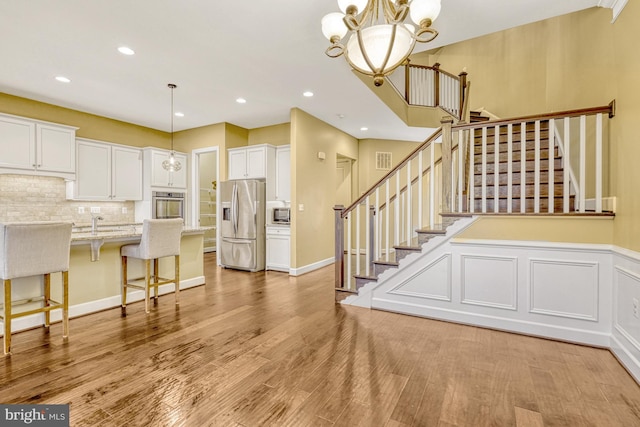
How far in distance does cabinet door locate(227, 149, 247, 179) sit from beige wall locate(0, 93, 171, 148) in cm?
188

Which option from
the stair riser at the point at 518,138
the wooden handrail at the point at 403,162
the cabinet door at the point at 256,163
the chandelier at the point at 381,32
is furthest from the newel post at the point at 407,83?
the chandelier at the point at 381,32

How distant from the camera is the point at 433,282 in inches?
124

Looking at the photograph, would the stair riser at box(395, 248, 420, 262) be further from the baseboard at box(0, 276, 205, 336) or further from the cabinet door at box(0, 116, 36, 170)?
the cabinet door at box(0, 116, 36, 170)

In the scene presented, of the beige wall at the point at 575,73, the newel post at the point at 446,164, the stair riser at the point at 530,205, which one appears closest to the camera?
the beige wall at the point at 575,73

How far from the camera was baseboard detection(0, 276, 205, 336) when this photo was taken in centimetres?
280

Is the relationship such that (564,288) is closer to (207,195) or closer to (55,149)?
(55,149)

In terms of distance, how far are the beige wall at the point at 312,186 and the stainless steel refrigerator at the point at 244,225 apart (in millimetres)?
738

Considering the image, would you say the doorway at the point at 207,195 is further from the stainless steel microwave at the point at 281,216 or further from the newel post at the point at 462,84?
the newel post at the point at 462,84

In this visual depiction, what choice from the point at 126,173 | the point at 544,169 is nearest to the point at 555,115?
the point at 544,169

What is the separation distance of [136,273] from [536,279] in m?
4.37

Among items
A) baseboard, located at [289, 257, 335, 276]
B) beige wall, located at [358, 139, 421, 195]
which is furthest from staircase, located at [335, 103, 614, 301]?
beige wall, located at [358, 139, 421, 195]

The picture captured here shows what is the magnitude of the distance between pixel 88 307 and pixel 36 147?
2.98m

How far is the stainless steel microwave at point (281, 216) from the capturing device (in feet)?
17.7

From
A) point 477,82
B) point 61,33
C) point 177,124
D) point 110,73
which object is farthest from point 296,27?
point 477,82
